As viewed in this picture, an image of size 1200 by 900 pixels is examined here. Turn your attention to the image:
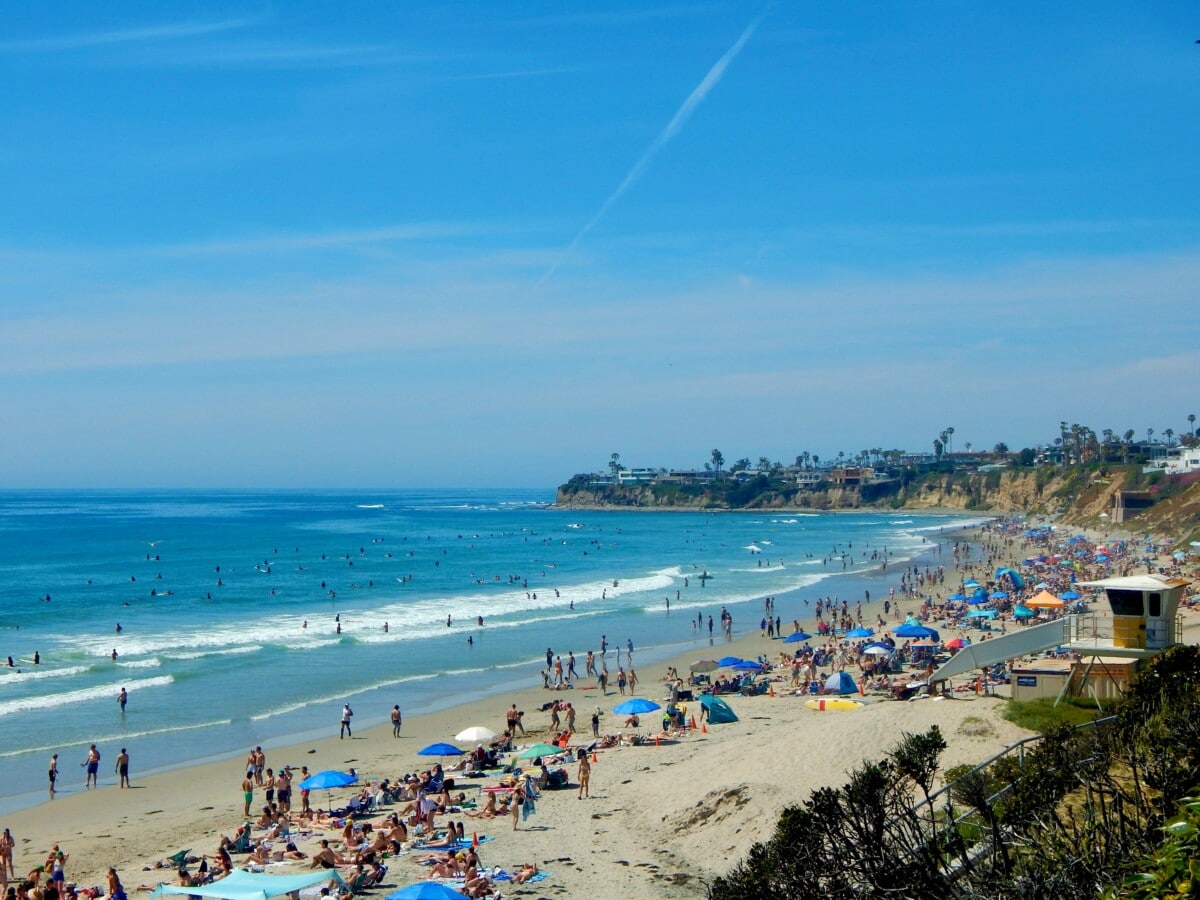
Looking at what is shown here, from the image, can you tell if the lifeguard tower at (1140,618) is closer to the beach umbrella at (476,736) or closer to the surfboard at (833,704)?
the surfboard at (833,704)

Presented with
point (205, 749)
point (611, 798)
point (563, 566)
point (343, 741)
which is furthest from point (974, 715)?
point (563, 566)

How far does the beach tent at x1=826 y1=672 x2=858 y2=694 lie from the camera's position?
27.5 metres

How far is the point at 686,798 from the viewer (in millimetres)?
18062

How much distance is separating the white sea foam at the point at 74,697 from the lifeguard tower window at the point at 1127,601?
2651 centimetres

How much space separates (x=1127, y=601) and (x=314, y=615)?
4102 cm

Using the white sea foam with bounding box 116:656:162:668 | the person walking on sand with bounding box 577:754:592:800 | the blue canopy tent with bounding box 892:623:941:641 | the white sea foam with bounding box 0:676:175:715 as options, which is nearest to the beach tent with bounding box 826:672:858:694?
the blue canopy tent with bounding box 892:623:941:641

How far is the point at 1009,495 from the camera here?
14800cm

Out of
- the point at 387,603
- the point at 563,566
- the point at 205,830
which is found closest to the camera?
the point at 205,830

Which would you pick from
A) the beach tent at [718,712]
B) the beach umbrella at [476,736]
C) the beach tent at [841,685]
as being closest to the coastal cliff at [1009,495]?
the beach tent at [841,685]

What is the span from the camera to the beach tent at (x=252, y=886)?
1405cm

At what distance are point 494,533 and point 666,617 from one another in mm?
73546

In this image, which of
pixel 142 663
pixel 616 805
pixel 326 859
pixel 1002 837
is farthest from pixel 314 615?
pixel 1002 837

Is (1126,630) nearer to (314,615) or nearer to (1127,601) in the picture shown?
(1127,601)

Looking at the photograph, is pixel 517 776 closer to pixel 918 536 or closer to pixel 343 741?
pixel 343 741
